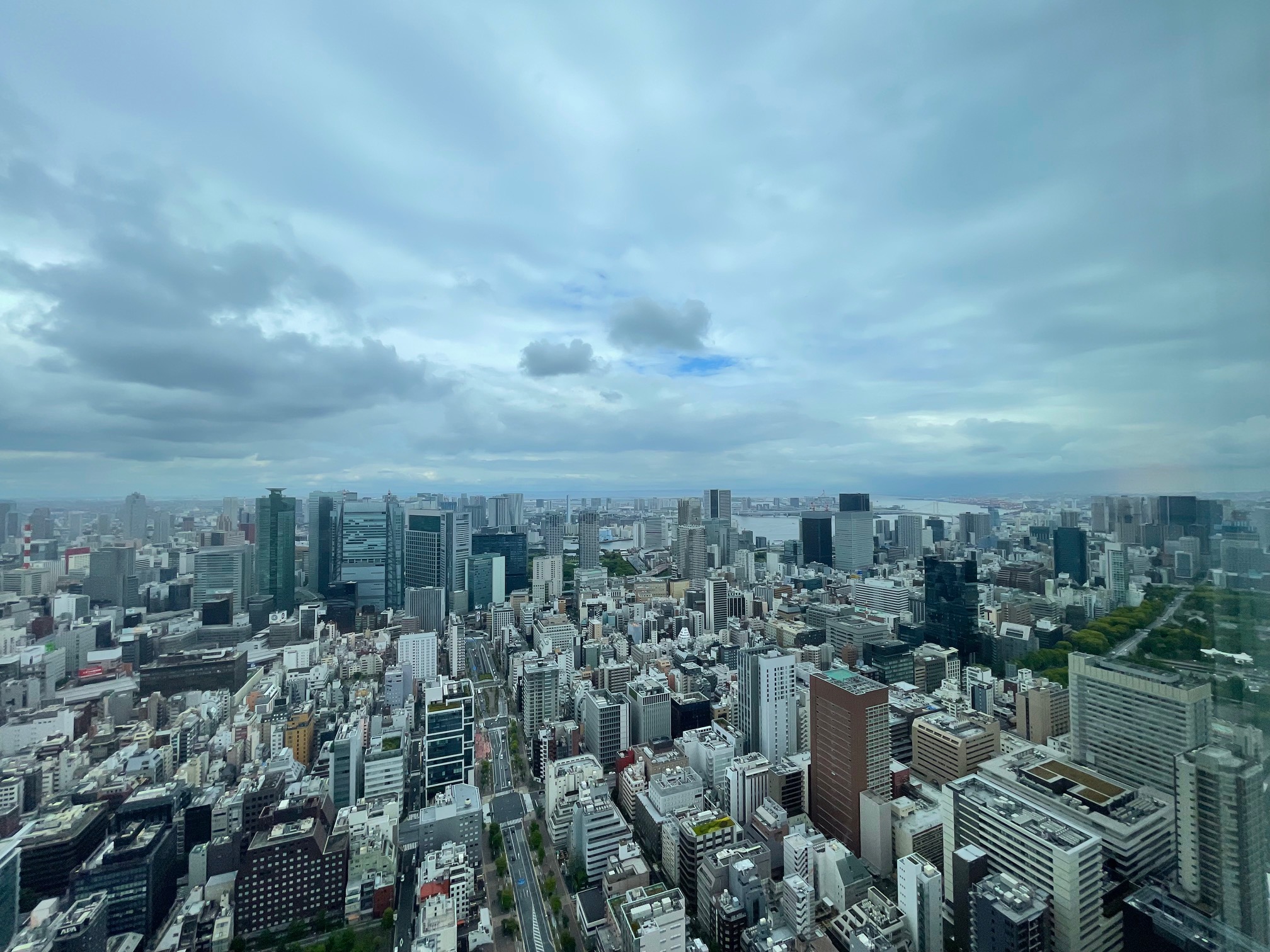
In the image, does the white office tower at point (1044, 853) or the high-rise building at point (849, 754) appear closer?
the white office tower at point (1044, 853)

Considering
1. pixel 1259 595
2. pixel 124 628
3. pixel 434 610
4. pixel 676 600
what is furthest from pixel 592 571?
pixel 1259 595

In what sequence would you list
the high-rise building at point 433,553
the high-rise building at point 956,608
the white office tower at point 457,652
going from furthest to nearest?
1. the high-rise building at point 433,553
2. the white office tower at point 457,652
3. the high-rise building at point 956,608

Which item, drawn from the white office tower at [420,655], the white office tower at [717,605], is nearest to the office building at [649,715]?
the white office tower at [420,655]

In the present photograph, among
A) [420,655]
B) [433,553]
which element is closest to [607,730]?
[420,655]

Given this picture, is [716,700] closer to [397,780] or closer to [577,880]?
[577,880]

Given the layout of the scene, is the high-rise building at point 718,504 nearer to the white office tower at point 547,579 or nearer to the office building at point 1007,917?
the white office tower at point 547,579

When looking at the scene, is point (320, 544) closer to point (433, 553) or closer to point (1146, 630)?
point (433, 553)
